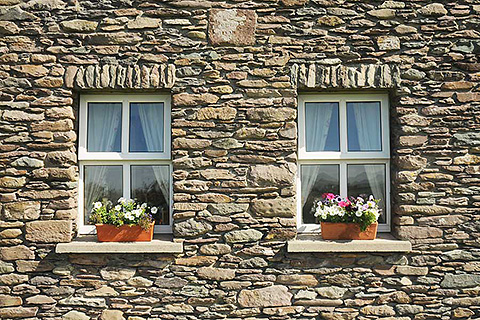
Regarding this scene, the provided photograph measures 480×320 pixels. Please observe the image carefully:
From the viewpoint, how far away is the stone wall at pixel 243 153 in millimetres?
4203

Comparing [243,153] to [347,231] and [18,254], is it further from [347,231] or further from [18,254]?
[18,254]

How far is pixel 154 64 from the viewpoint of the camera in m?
4.26

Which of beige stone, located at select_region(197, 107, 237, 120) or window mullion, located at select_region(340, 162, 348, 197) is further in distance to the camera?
window mullion, located at select_region(340, 162, 348, 197)

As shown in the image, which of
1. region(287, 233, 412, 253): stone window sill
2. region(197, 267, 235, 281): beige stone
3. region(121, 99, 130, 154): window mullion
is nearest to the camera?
region(287, 233, 412, 253): stone window sill

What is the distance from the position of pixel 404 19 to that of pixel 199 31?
200cm

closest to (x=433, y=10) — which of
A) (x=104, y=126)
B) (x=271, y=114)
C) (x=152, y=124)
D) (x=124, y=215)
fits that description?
(x=271, y=114)

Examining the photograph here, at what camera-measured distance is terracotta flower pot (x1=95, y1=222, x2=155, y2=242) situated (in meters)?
4.23

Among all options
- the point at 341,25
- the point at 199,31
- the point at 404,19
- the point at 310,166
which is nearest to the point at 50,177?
the point at 199,31

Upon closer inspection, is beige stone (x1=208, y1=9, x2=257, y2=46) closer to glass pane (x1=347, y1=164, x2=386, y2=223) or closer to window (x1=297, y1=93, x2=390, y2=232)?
window (x1=297, y1=93, x2=390, y2=232)

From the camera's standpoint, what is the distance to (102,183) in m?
4.51

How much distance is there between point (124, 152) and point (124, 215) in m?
0.67

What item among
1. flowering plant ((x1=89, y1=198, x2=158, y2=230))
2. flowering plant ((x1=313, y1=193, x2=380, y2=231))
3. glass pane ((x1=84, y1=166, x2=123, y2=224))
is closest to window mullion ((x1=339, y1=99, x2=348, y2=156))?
flowering plant ((x1=313, y1=193, x2=380, y2=231))

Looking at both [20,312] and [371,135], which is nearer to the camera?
[20,312]

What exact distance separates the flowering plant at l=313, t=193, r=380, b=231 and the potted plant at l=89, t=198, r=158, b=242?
1654 mm
